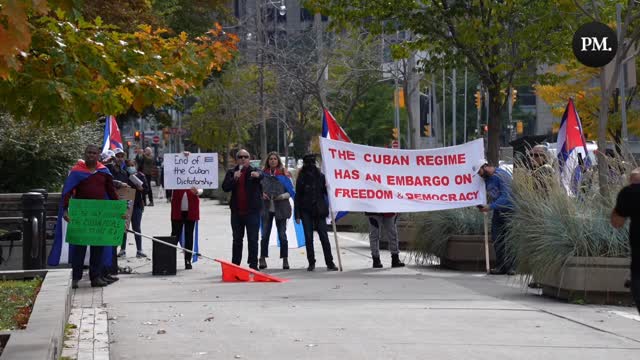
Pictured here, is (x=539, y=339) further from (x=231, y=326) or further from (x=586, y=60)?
(x=586, y=60)

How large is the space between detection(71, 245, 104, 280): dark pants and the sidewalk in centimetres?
33

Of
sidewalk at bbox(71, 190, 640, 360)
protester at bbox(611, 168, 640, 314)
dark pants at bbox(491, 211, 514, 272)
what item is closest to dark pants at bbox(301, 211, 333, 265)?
sidewalk at bbox(71, 190, 640, 360)

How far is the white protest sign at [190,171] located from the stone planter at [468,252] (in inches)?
158

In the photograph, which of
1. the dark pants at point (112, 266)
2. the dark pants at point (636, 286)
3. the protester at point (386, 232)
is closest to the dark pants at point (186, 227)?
the dark pants at point (112, 266)

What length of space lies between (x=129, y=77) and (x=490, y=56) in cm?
1204

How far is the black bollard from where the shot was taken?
13648 millimetres

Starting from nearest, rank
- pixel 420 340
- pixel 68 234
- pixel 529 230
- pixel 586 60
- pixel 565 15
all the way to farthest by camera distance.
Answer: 1. pixel 420 340
2. pixel 529 230
3. pixel 68 234
4. pixel 586 60
5. pixel 565 15

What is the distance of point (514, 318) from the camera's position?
37.9 ft

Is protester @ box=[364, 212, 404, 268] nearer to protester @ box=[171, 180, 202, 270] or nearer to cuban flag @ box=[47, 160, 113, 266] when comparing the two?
protester @ box=[171, 180, 202, 270]

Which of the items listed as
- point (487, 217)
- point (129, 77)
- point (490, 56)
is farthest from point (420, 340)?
point (490, 56)

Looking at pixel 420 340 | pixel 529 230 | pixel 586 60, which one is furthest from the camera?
pixel 586 60

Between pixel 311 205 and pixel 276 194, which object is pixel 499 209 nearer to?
pixel 311 205

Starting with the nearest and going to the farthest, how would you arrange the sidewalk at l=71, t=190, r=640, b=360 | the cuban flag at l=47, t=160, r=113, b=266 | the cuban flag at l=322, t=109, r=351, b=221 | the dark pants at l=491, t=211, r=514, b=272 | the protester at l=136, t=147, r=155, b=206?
the sidewalk at l=71, t=190, r=640, b=360 < the cuban flag at l=47, t=160, r=113, b=266 < the dark pants at l=491, t=211, r=514, b=272 < the cuban flag at l=322, t=109, r=351, b=221 < the protester at l=136, t=147, r=155, b=206

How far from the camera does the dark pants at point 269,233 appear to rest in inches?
692
